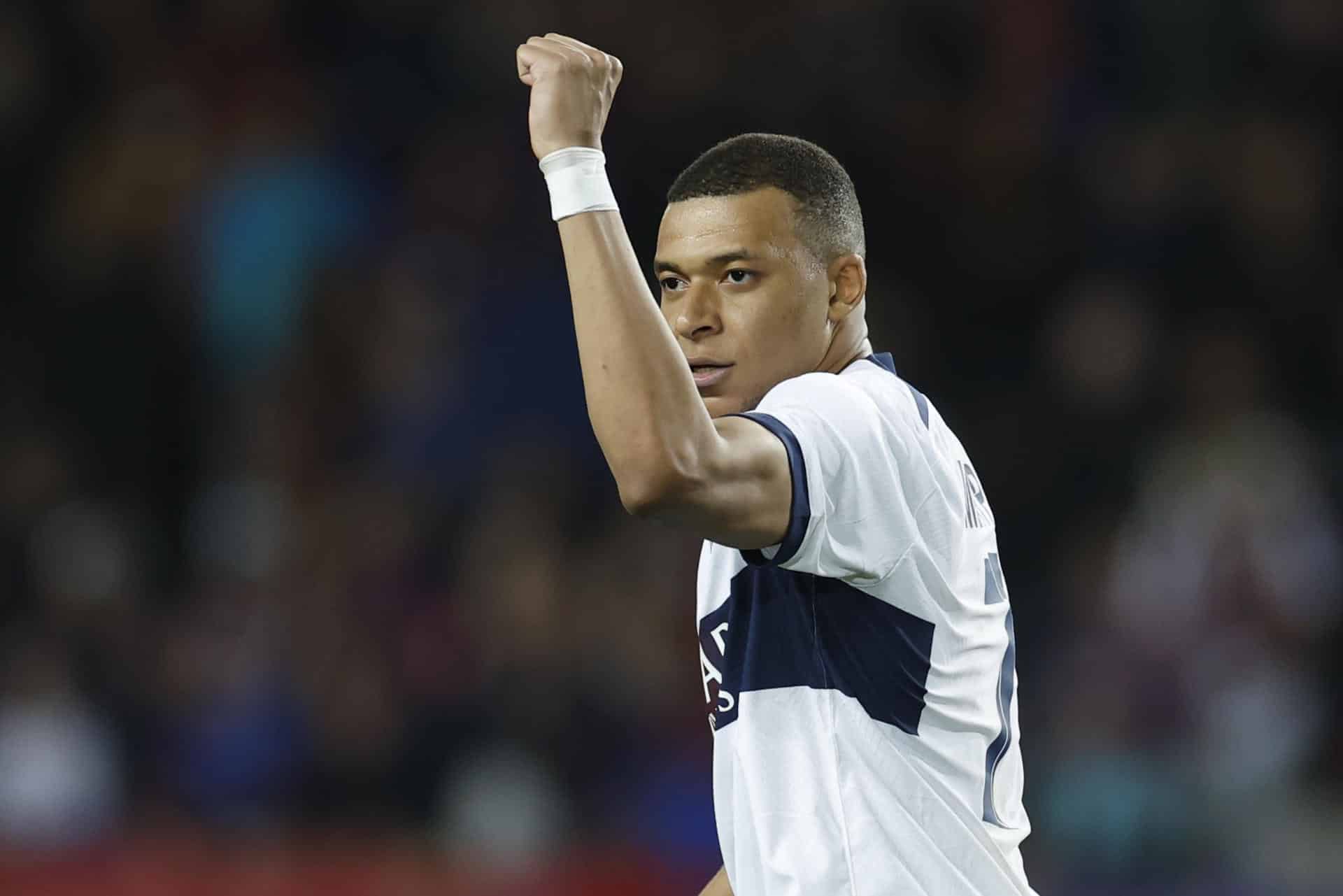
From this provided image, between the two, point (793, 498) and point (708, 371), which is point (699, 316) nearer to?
point (708, 371)

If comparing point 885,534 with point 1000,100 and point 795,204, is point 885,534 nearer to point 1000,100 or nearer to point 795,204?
point 795,204

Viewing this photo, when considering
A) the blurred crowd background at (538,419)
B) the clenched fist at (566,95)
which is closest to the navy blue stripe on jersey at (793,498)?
the clenched fist at (566,95)

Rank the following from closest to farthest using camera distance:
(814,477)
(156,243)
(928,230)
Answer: (814,477)
(156,243)
(928,230)

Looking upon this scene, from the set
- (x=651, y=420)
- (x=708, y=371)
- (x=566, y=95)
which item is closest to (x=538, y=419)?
(x=708, y=371)

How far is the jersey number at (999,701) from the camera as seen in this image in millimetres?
3266

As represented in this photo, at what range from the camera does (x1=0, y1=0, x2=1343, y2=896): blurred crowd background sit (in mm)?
7414

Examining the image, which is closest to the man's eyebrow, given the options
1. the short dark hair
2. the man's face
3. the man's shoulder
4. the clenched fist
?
the man's face

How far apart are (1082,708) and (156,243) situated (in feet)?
16.2

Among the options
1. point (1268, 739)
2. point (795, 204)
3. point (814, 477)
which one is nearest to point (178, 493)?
point (1268, 739)

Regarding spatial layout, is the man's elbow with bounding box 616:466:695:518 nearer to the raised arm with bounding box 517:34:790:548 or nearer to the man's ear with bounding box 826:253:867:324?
the raised arm with bounding box 517:34:790:548

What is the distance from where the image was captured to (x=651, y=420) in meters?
2.64

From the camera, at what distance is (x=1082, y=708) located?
7797mm

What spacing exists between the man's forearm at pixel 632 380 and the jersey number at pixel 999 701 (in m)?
0.88

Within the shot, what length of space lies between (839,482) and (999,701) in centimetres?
71
